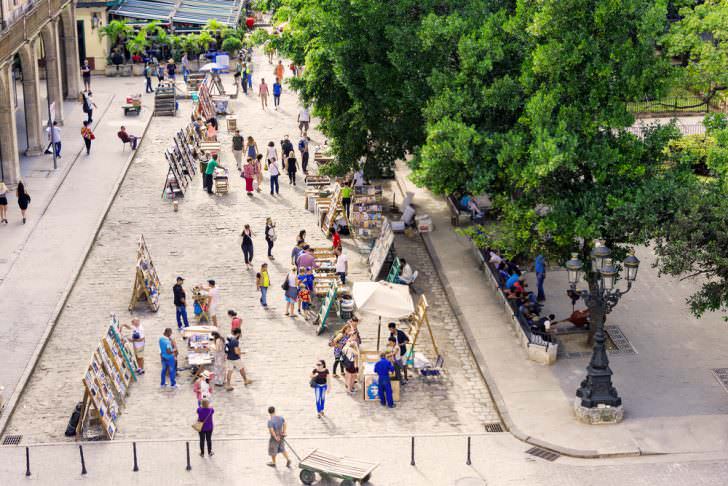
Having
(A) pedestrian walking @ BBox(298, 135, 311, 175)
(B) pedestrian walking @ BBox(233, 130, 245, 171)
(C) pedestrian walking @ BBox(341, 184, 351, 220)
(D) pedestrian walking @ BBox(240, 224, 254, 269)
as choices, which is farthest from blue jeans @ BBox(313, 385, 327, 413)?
(B) pedestrian walking @ BBox(233, 130, 245, 171)

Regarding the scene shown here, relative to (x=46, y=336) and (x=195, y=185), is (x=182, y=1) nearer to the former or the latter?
(x=195, y=185)

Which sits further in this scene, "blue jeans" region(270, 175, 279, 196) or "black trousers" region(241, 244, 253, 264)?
"blue jeans" region(270, 175, 279, 196)

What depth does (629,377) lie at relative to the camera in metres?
30.5

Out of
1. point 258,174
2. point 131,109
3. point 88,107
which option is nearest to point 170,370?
point 258,174

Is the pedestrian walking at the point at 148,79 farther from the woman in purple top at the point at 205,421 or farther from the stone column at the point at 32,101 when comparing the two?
the woman in purple top at the point at 205,421

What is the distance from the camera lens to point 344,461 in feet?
86.1

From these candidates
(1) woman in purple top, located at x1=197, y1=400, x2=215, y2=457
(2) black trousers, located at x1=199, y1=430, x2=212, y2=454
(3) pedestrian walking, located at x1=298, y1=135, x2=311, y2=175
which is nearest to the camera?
(1) woman in purple top, located at x1=197, y1=400, x2=215, y2=457

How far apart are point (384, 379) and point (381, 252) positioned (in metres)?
8.22

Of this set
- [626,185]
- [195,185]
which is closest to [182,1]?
[195,185]

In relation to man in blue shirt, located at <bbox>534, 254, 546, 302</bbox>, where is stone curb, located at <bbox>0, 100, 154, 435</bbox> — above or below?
below

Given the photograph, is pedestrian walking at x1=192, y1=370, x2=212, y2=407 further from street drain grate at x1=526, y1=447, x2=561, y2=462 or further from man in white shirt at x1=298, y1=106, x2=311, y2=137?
man in white shirt at x1=298, y1=106, x2=311, y2=137

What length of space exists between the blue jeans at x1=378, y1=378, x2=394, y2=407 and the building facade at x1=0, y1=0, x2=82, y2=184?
20001mm

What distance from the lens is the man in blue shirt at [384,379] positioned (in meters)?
29.0

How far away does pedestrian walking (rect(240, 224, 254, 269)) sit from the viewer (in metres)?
37.1
